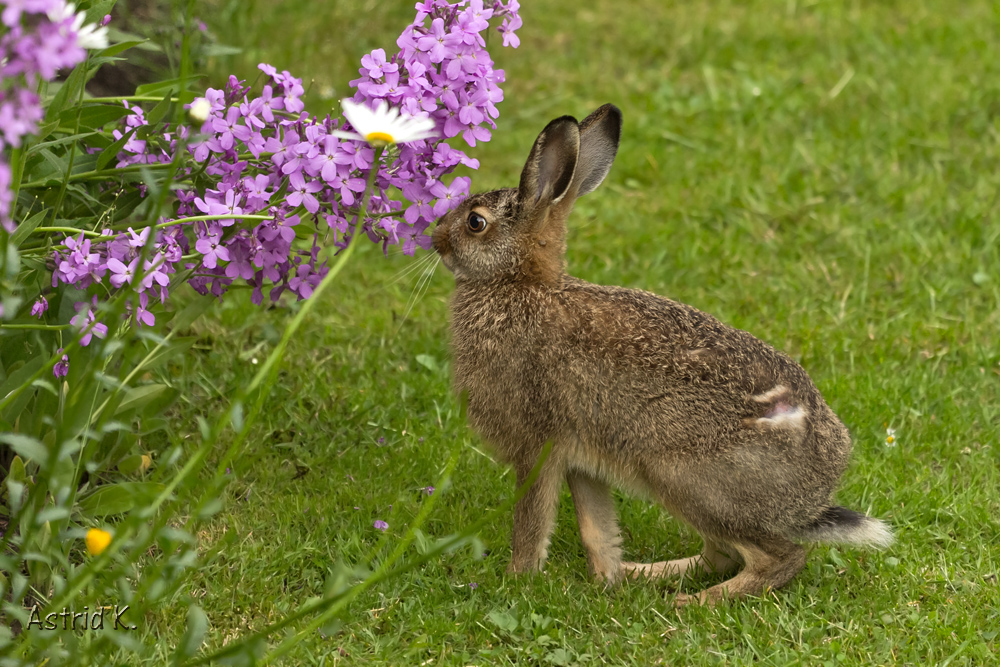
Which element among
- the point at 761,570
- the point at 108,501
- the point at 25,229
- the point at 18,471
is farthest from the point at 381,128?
the point at 761,570

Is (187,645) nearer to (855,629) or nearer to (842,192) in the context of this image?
(855,629)

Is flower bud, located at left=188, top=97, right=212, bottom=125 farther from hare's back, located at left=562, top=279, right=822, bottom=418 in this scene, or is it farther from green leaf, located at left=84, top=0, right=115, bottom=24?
hare's back, located at left=562, top=279, right=822, bottom=418

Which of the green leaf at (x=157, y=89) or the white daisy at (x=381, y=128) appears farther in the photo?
the green leaf at (x=157, y=89)

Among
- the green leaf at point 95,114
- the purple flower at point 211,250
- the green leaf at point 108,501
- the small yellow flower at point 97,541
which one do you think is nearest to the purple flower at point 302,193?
the purple flower at point 211,250

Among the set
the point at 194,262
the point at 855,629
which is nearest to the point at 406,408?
the point at 194,262

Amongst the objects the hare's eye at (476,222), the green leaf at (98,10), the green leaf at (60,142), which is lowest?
the hare's eye at (476,222)

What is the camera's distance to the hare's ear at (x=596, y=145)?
4.29 meters

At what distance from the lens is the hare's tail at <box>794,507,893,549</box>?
3857 mm

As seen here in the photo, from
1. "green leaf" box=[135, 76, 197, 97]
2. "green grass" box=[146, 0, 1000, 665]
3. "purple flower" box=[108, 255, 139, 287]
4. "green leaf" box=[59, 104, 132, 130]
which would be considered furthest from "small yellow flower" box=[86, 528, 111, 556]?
"green leaf" box=[135, 76, 197, 97]

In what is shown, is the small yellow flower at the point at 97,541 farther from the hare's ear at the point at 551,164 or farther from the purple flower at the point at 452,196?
the hare's ear at the point at 551,164

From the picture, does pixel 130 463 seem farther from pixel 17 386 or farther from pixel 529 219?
pixel 529 219

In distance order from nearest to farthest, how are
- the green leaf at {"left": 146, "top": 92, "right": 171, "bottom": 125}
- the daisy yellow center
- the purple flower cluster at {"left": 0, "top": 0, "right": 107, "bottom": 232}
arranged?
the purple flower cluster at {"left": 0, "top": 0, "right": 107, "bottom": 232}, the daisy yellow center, the green leaf at {"left": 146, "top": 92, "right": 171, "bottom": 125}

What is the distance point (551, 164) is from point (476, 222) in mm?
359

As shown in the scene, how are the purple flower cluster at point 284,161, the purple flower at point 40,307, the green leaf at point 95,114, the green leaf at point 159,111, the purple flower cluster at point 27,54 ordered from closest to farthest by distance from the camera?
1. the purple flower cluster at point 27,54
2. the purple flower at point 40,307
3. the purple flower cluster at point 284,161
4. the green leaf at point 159,111
5. the green leaf at point 95,114
